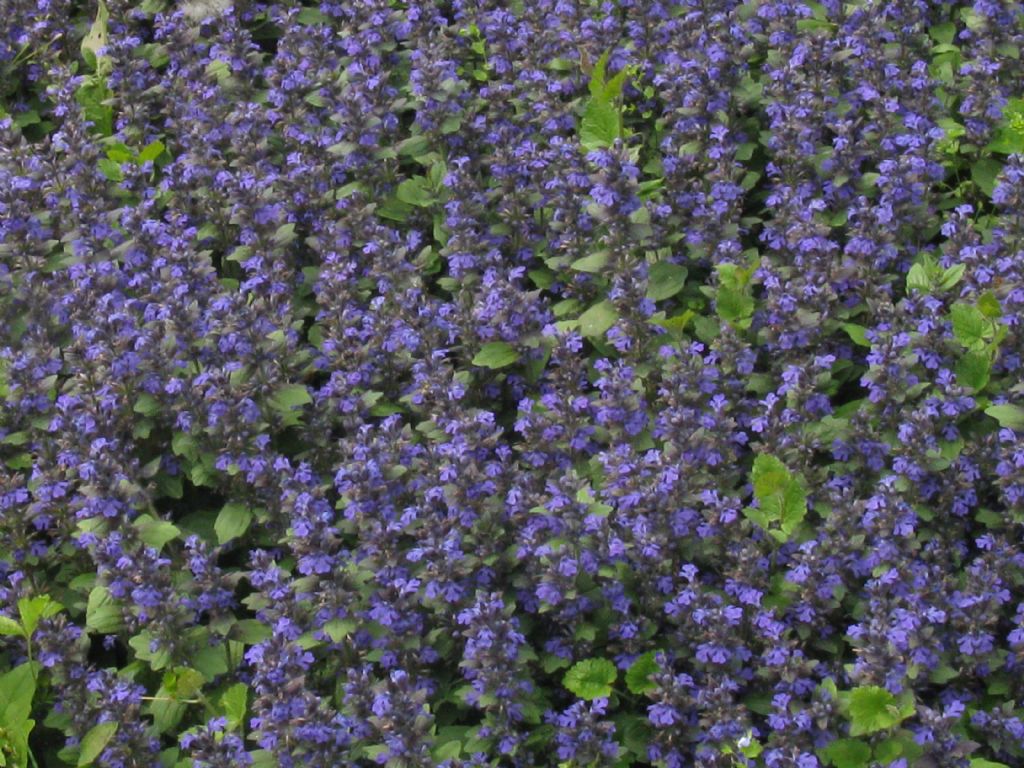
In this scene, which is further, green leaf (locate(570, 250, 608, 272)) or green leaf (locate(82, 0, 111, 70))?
green leaf (locate(82, 0, 111, 70))

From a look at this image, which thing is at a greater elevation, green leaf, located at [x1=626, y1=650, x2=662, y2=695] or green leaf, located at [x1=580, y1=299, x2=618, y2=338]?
green leaf, located at [x1=580, y1=299, x2=618, y2=338]

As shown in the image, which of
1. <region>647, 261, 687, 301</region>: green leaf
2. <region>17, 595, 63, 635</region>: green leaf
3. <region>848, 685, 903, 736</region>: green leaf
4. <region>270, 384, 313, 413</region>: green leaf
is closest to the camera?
<region>848, 685, 903, 736</region>: green leaf

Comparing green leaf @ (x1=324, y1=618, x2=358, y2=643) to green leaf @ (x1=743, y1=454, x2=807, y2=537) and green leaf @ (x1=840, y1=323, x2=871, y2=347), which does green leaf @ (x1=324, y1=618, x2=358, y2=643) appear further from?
green leaf @ (x1=840, y1=323, x2=871, y2=347)

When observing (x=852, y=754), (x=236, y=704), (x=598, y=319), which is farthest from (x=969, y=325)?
(x=236, y=704)

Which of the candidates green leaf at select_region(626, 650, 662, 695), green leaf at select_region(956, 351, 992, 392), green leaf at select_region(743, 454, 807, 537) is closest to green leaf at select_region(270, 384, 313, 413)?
green leaf at select_region(626, 650, 662, 695)

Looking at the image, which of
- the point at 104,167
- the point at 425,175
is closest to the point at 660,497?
the point at 425,175

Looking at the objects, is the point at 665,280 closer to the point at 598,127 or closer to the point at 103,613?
the point at 598,127

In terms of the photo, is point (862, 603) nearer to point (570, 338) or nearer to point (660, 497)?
point (660, 497)
